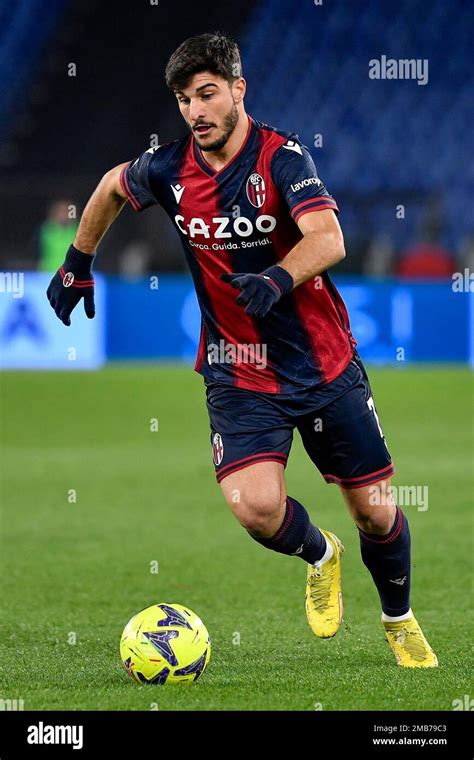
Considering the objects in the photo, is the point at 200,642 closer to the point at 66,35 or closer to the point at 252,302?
the point at 252,302

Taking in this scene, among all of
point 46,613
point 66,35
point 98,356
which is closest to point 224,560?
point 46,613

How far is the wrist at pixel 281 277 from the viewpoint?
4598 mm

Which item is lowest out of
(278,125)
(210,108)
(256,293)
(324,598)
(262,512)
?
(324,598)

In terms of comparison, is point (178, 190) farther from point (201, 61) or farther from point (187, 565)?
point (187, 565)

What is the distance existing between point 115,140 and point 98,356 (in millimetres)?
4955

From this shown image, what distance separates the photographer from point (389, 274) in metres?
19.2

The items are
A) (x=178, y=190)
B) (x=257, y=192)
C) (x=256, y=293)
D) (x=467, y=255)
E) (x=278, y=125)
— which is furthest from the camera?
(x=278, y=125)

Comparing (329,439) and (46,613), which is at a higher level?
(329,439)

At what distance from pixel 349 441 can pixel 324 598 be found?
28.1 inches

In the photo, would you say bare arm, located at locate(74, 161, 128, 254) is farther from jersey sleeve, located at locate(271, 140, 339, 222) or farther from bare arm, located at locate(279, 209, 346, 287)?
bare arm, located at locate(279, 209, 346, 287)

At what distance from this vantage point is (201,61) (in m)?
4.83

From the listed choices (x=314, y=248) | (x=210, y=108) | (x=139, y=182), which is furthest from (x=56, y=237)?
(x=314, y=248)

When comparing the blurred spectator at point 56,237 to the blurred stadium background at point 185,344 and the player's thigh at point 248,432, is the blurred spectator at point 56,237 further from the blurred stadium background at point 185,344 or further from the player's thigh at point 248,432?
the player's thigh at point 248,432

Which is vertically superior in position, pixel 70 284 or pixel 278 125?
pixel 278 125
